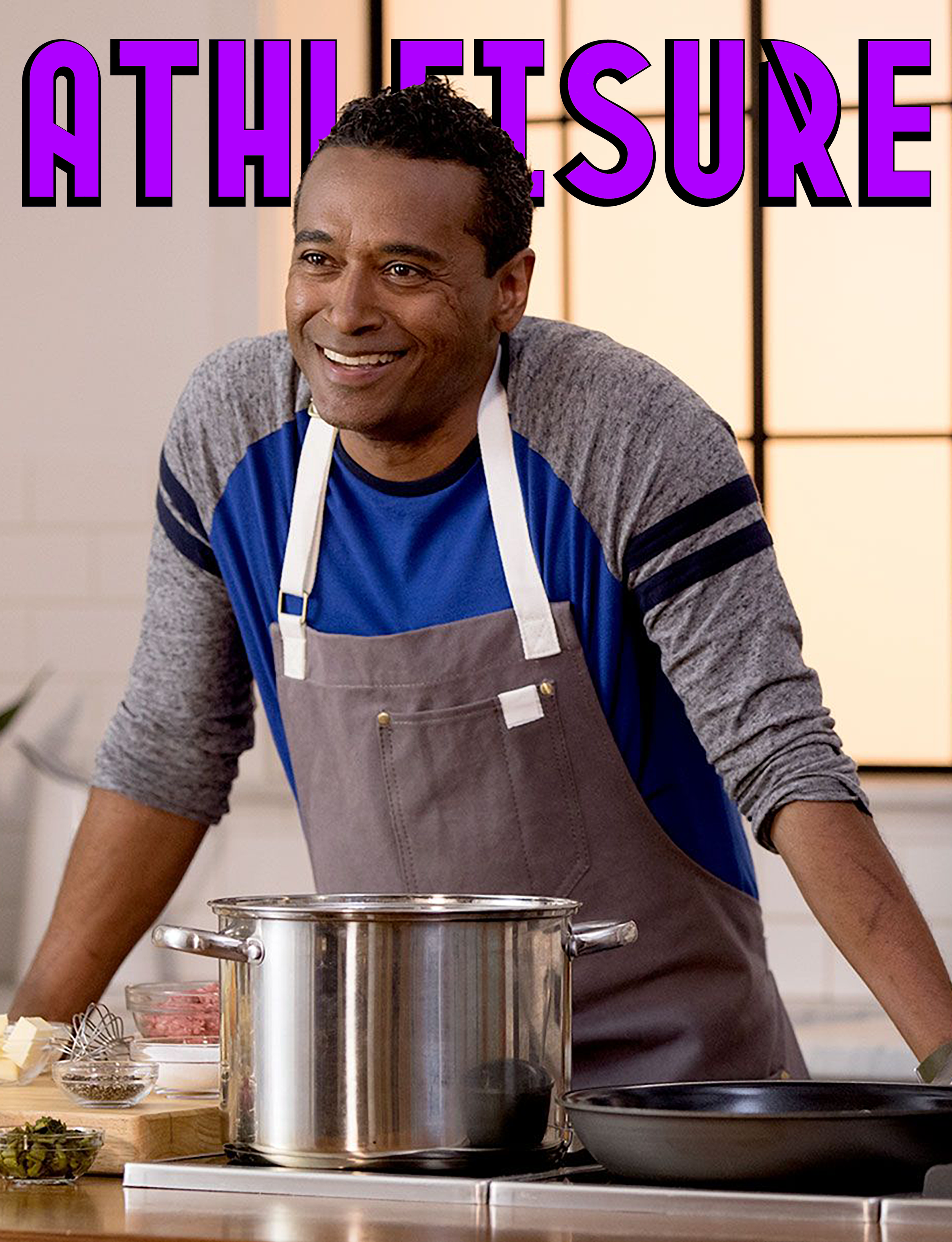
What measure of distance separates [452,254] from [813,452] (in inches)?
86.9

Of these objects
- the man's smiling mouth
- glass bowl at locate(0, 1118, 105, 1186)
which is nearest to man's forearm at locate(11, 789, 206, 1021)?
the man's smiling mouth

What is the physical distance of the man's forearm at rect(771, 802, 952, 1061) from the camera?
1292 mm

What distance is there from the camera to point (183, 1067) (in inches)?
47.8

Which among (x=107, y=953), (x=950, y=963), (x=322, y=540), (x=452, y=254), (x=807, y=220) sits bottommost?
(x=950, y=963)

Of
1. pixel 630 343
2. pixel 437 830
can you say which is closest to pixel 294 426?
pixel 437 830

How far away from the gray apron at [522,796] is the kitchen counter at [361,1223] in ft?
2.01

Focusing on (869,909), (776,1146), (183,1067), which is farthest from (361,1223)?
(869,909)

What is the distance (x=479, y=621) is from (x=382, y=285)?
0.28m

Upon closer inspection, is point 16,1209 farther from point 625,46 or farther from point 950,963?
point 625,46

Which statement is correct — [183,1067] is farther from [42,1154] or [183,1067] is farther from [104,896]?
[104,896]

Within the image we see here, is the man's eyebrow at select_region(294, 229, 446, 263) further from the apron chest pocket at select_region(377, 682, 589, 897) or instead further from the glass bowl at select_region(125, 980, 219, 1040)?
the glass bowl at select_region(125, 980, 219, 1040)

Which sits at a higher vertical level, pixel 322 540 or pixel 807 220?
pixel 807 220

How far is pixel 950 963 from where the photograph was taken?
3.40 m

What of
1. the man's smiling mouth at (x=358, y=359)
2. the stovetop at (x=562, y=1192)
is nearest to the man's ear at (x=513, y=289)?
the man's smiling mouth at (x=358, y=359)
